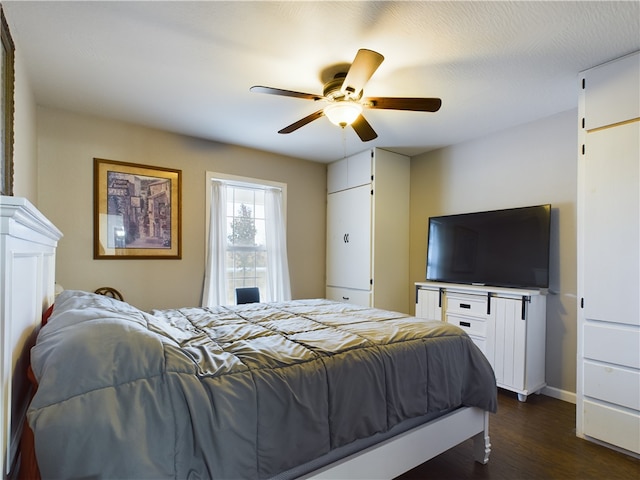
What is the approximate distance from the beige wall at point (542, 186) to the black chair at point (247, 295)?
243cm

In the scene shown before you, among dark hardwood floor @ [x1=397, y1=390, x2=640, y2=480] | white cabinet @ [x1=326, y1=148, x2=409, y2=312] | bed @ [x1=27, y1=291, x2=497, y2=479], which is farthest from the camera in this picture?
white cabinet @ [x1=326, y1=148, x2=409, y2=312]

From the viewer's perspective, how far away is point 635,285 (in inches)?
82.9

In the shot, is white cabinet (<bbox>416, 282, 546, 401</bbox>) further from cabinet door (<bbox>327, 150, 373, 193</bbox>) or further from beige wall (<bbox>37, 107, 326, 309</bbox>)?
beige wall (<bbox>37, 107, 326, 309</bbox>)

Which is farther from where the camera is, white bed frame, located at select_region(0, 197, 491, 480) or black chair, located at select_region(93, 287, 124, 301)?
black chair, located at select_region(93, 287, 124, 301)

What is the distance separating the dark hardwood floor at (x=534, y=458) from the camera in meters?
1.89

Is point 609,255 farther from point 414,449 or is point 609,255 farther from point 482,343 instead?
point 414,449

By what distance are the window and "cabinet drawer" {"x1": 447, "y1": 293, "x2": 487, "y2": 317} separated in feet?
6.53

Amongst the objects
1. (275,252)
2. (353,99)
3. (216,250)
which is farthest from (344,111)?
(275,252)

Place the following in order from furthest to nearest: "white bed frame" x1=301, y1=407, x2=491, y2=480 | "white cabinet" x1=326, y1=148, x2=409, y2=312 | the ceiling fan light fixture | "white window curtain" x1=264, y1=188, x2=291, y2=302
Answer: "white window curtain" x1=264, y1=188, x2=291, y2=302 < "white cabinet" x1=326, y1=148, x2=409, y2=312 < the ceiling fan light fixture < "white bed frame" x1=301, y1=407, x2=491, y2=480

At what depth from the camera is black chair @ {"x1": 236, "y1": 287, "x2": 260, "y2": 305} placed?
3.76m

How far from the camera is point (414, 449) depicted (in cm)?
167

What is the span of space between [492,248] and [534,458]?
1.88 metres

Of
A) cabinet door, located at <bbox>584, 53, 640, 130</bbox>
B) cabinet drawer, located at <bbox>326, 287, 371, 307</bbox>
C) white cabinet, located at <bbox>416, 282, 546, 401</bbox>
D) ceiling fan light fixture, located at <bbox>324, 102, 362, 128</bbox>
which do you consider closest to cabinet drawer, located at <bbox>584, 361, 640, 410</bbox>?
white cabinet, located at <bbox>416, 282, 546, 401</bbox>

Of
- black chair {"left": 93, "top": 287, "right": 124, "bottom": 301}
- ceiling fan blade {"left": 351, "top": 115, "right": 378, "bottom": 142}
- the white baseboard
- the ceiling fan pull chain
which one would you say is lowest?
the white baseboard
